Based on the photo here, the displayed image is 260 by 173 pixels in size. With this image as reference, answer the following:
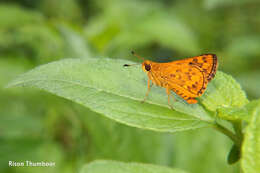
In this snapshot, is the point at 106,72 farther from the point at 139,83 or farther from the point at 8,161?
the point at 8,161

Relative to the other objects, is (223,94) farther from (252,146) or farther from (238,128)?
(252,146)

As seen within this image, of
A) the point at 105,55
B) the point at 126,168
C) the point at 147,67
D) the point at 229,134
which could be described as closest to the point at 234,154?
the point at 229,134

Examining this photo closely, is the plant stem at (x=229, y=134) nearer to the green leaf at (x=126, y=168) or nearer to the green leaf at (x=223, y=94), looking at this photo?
the green leaf at (x=223, y=94)

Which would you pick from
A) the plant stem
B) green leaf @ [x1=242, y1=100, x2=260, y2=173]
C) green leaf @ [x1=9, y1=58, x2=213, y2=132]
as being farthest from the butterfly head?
green leaf @ [x1=242, y1=100, x2=260, y2=173]

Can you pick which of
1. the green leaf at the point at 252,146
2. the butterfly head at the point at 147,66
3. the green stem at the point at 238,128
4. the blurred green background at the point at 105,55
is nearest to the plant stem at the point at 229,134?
the green stem at the point at 238,128

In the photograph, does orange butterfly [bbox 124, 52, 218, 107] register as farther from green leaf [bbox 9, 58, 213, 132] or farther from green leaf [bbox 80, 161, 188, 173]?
green leaf [bbox 80, 161, 188, 173]

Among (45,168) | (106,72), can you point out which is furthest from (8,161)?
(106,72)

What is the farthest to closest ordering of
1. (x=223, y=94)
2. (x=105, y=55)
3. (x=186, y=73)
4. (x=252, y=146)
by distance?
(x=105, y=55) → (x=186, y=73) → (x=223, y=94) → (x=252, y=146)
